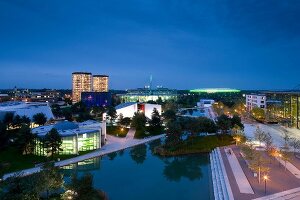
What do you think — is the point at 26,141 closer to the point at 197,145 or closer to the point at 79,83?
the point at 197,145

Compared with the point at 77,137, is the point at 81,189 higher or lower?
lower

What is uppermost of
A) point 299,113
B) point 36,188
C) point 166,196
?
point 299,113

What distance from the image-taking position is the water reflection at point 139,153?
2095 centimetres

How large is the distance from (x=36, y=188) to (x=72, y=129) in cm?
1336

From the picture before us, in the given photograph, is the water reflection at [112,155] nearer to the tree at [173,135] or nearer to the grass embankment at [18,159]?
the grass embankment at [18,159]

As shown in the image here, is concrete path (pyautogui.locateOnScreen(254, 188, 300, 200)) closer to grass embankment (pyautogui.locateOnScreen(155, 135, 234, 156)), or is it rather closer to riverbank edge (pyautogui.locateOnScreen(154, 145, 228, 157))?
→ riverbank edge (pyautogui.locateOnScreen(154, 145, 228, 157))

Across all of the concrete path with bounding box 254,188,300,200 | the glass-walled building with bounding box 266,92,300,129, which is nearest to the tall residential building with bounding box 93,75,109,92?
the glass-walled building with bounding box 266,92,300,129

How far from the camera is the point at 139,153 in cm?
2283

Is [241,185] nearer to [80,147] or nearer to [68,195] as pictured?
[68,195]

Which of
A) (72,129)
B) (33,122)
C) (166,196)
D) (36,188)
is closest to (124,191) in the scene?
(166,196)

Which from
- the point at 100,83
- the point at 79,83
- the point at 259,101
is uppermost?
the point at 100,83

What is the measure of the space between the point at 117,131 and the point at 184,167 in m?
12.9

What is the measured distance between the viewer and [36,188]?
10086 mm

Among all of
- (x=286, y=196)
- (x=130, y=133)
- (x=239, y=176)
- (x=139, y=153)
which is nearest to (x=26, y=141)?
(x=139, y=153)
